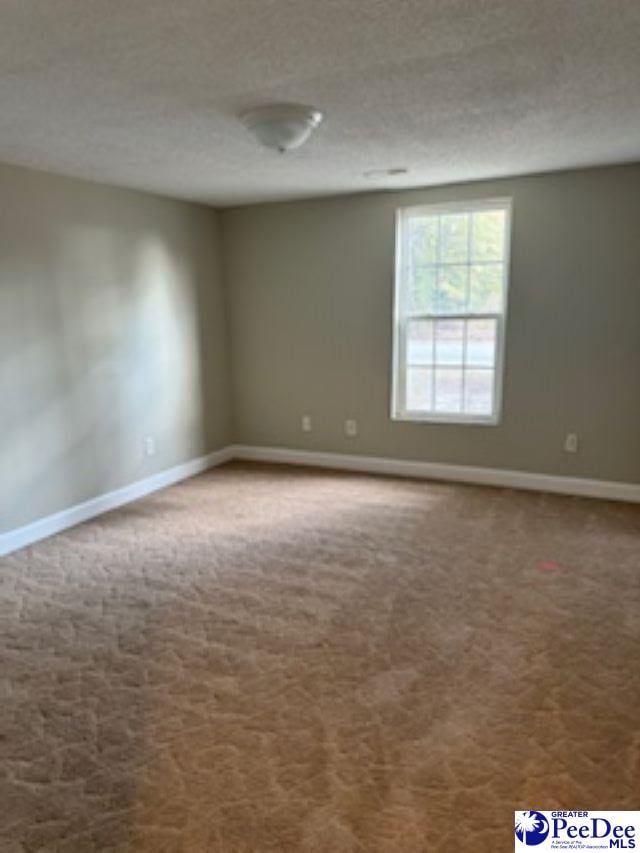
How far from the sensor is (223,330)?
18.2 ft

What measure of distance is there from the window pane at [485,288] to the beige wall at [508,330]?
135 millimetres

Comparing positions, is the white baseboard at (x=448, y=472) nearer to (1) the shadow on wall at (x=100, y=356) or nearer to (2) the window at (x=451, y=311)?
(2) the window at (x=451, y=311)

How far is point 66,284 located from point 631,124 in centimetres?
343

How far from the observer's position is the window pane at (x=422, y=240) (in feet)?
15.3

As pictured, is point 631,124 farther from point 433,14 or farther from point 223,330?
point 223,330

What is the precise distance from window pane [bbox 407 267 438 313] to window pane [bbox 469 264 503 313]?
0.99ft

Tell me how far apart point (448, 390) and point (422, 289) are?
848 mm

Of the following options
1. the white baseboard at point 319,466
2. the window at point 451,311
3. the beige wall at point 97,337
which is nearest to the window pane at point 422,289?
Answer: the window at point 451,311

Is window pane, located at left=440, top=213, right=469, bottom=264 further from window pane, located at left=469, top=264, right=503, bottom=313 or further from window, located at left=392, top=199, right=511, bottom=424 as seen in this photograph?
window pane, located at left=469, top=264, right=503, bottom=313

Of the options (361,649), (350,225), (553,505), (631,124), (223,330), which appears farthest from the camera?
(223,330)

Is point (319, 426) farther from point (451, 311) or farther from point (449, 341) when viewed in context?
point (451, 311)

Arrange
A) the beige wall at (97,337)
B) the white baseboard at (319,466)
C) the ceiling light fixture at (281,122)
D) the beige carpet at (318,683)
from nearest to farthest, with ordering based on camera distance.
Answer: the beige carpet at (318,683), the ceiling light fixture at (281,122), the beige wall at (97,337), the white baseboard at (319,466)

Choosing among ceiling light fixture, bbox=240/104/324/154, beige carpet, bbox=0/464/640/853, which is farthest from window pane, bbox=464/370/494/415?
ceiling light fixture, bbox=240/104/324/154

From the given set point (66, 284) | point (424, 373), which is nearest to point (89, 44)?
point (66, 284)
